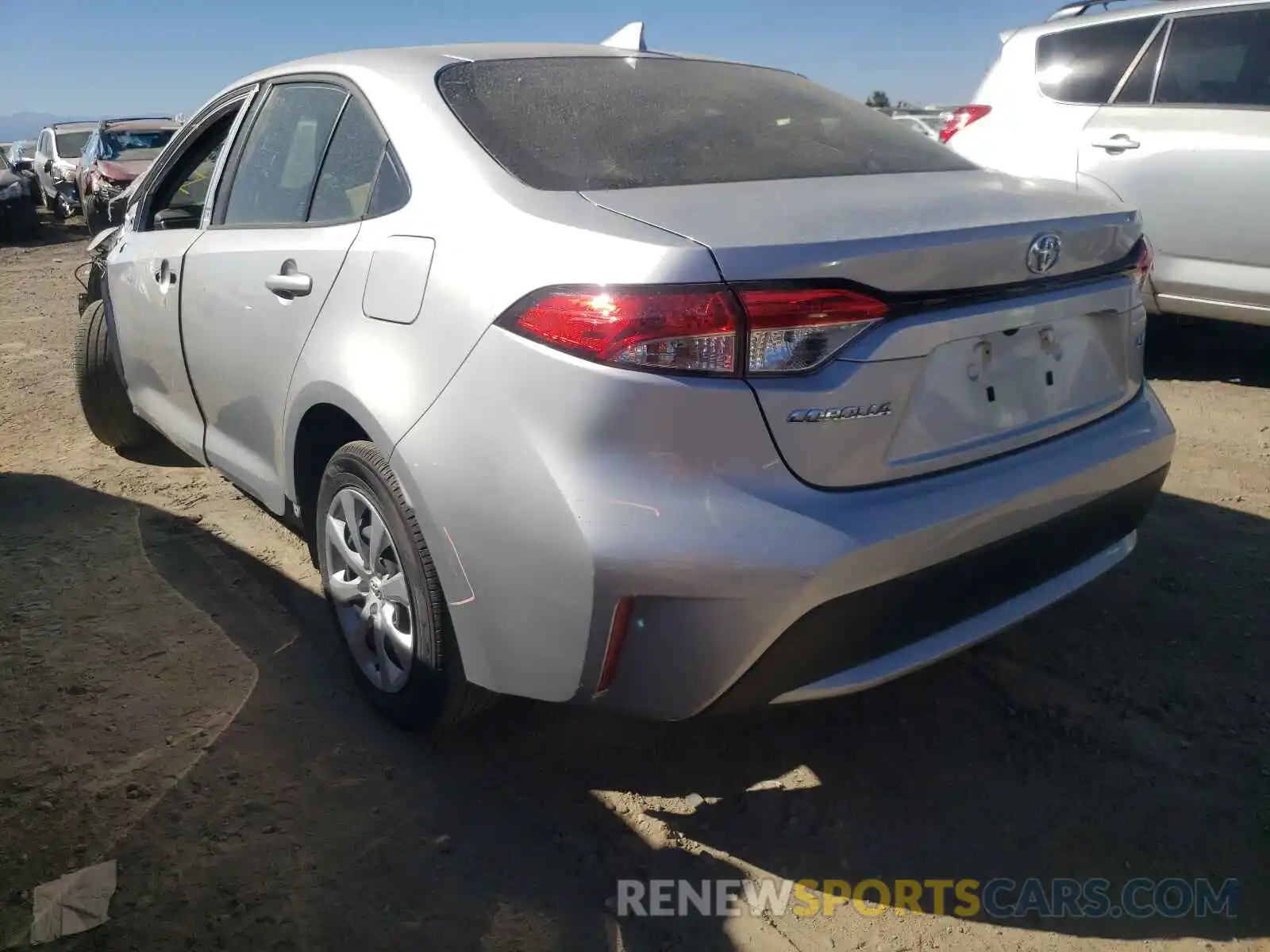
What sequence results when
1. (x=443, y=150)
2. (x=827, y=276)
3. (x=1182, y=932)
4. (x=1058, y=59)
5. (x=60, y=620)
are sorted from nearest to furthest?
(x=827, y=276), (x=1182, y=932), (x=443, y=150), (x=60, y=620), (x=1058, y=59)

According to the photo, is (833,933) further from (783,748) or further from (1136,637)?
(1136,637)

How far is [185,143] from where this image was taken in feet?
12.0

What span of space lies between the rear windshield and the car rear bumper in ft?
1.78

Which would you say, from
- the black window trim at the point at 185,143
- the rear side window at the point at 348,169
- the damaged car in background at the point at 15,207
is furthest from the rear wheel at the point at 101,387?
the damaged car in background at the point at 15,207

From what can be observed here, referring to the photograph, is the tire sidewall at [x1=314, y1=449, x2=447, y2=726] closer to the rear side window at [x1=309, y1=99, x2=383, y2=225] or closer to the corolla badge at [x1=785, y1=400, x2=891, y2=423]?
the rear side window at [x1=309, y1=99, x2=383, y2=225]

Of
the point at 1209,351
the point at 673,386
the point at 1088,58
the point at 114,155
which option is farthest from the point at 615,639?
the point at 114,155

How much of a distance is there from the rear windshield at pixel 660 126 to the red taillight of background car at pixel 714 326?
40 centimetres

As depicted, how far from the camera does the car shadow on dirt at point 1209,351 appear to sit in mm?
5293

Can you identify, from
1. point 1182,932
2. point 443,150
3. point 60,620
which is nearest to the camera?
point 1182,932

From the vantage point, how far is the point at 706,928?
1996mm

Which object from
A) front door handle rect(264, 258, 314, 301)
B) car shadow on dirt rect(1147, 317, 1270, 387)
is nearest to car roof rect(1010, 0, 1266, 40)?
car shadow on dirt rect(1147, 317, 1270, 387)

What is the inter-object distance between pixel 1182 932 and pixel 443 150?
84.7 inches

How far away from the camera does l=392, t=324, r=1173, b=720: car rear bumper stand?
1793 mm

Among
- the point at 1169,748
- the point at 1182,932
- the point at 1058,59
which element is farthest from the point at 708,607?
the point at 1058,59
